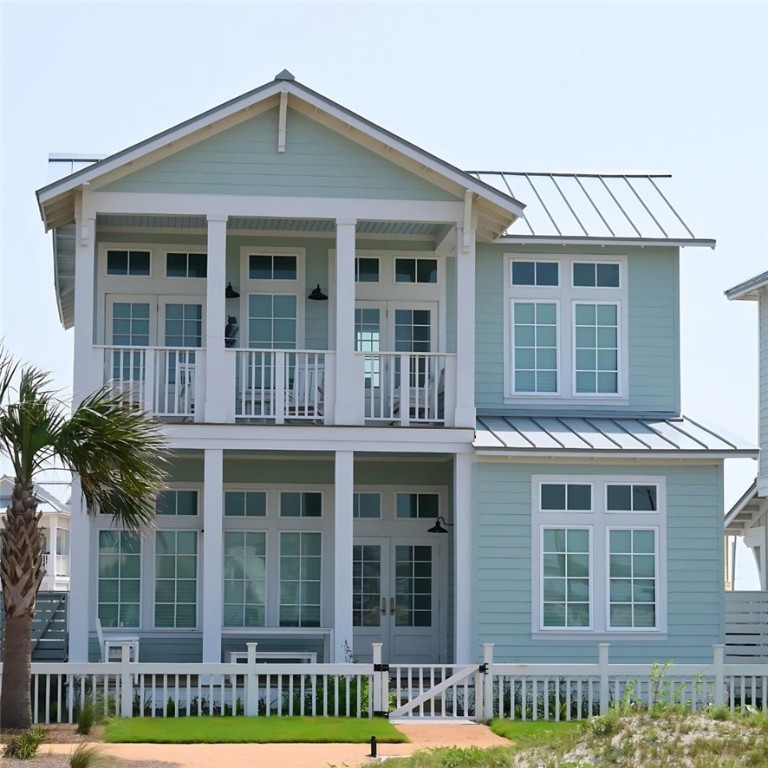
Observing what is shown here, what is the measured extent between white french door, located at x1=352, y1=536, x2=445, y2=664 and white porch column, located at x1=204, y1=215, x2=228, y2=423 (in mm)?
4046

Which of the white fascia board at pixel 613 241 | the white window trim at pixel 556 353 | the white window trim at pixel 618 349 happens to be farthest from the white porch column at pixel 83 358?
the white window trim at pixel 618 349

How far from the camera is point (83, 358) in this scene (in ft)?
66.1

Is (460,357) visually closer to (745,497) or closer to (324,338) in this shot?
(324,338)

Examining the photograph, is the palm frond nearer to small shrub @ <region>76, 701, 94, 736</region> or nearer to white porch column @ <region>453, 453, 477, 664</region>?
small shrub @ <region>76, 701, 94, 736</region>

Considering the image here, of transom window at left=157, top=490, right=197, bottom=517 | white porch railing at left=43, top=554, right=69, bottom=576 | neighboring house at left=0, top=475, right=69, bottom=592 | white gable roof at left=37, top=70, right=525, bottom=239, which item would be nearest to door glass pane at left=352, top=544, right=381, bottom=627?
transom window at left=157, top=490, right=197, bottom=517

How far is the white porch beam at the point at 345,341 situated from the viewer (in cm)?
2044

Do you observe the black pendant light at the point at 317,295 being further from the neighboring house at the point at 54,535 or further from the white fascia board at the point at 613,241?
the neighboring house at the point at 54,535

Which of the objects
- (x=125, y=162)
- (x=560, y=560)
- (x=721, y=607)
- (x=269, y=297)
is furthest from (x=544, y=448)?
(x=125, y=162)

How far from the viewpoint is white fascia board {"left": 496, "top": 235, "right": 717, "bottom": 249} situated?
22141 millimetres

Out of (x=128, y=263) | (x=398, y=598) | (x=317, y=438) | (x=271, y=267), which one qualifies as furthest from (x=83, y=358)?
(x=398, y=598)

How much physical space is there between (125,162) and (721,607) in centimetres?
1032

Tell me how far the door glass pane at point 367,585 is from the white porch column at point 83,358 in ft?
15.3

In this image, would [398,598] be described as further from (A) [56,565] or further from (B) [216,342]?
(A) [56,565]

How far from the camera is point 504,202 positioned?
20.6 m
